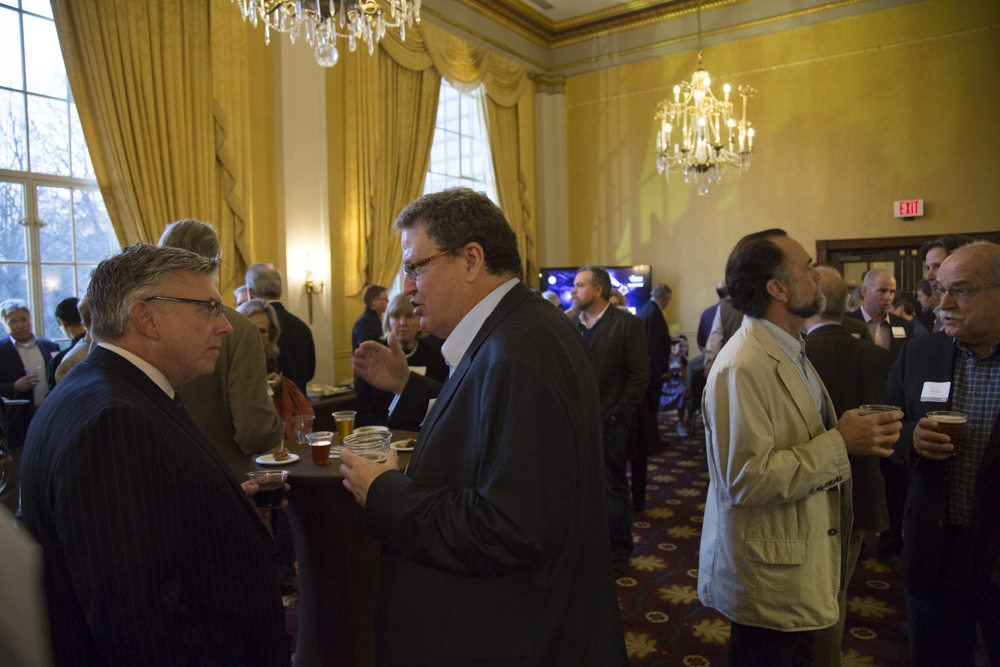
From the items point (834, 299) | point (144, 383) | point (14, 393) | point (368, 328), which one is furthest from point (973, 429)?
point (14, 393)

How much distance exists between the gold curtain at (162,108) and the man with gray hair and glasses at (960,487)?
4.74 meters

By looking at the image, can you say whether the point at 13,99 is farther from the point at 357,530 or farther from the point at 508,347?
the point at 508,347

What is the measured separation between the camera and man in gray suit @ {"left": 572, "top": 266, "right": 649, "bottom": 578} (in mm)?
3645

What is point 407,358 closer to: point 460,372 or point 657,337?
point 460,372

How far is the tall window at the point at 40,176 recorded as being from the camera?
4953 millimetres

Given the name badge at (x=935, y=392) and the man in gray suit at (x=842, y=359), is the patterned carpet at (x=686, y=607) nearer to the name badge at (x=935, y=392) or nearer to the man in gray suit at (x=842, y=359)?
the man in gray suit at (x=842, y=359)

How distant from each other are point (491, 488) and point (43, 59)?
19.7ft

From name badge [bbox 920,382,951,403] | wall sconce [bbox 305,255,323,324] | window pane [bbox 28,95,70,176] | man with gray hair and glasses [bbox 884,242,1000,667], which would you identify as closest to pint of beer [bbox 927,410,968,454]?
man with gray hair and glasses [bbox 884,242,1000,667]

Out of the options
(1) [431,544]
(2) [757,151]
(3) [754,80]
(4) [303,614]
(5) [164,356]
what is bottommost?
(4) [303,614]

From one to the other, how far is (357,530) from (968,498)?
1.96 m

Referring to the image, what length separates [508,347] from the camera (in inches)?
45.8

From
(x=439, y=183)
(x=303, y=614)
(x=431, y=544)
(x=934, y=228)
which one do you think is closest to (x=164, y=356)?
(x=431, y=544)

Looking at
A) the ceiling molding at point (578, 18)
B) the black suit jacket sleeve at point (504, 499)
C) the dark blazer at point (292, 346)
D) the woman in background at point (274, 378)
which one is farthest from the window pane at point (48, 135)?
the black suit jacket sleeve at point (504, 499)

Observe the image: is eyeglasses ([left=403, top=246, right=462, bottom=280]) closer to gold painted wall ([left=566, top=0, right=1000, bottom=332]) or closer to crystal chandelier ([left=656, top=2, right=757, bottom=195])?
crystal chandelier ([left=656, top=2, right=757, bottom=195])
